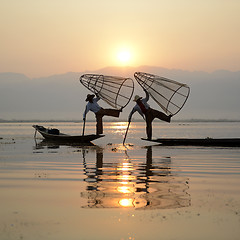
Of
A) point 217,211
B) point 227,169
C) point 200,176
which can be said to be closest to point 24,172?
point 200,176

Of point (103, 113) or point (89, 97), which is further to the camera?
point (103, 113)

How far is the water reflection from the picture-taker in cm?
965

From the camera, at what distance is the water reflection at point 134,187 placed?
9648mm

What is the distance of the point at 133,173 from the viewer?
14.8 metres

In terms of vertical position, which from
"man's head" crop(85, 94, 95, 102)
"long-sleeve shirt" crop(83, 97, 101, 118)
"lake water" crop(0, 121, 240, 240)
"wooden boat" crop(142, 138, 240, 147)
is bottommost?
"lake water" crop(0, 121, 240, 240)

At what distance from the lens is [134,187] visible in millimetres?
11680

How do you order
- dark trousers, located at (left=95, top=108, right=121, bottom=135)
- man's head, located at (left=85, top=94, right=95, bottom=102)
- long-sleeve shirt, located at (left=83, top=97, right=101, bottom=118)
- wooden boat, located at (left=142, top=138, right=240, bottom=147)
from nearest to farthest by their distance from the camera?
wooden boat, located at (left=142, top=138, right=240, bottom=147) < man's head, located at (left=85, top=94, right=95, bottom=102) < long-sleeve shirt, located at (left=83, top=97, right=101, bottom=118) < dark trousers, located at (left=95, top=108, right=121, bottom=135)

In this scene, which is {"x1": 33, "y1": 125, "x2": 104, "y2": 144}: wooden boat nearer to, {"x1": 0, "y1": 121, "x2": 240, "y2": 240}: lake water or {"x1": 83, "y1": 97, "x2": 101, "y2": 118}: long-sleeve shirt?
{"x1": 83, "y1": 97, "x2": 101, "y2": 118}: long-sleeve shirt

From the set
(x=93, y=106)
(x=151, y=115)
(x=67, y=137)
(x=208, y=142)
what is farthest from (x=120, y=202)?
(x=67, y=137)

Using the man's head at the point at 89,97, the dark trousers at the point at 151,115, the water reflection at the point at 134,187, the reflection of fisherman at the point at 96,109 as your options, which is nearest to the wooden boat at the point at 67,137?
the reflection of fisherman at the point at 96,109

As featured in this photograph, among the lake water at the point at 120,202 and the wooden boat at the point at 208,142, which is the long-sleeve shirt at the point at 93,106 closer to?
the wooden boat at the point at 208,142

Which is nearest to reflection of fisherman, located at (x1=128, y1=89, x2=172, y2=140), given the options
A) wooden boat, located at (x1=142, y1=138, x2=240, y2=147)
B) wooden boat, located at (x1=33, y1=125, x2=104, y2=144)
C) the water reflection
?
wooden boat, located at (x1=142, y1=138, x2=240, y2=147)

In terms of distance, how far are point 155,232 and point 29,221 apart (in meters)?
2.32

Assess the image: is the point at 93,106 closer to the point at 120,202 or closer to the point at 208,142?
the point at 208,142
